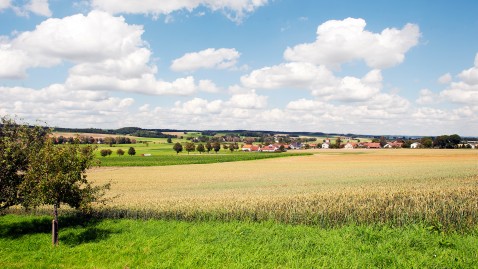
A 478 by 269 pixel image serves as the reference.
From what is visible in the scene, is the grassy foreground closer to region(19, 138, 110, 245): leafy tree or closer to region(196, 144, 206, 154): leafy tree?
region(19, 138, 110, 245): leafy tree

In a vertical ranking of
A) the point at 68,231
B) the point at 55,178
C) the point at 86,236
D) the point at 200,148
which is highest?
the point at 55,178

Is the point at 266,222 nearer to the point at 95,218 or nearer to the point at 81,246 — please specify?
the point at 81,246

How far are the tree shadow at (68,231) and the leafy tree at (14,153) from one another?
1861 mm

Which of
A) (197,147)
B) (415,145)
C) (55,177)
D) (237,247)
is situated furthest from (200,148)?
(237,247)

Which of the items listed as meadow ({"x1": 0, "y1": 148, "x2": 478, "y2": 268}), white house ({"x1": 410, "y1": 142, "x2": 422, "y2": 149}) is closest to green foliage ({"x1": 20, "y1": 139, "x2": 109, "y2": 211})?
meadow ({"x1": 0, "y1": 148, "x2": 478, "y2": 268})

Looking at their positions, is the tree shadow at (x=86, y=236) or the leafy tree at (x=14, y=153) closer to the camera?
the tree shadow at (x=86, y=236)

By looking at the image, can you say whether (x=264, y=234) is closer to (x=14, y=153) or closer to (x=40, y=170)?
(x=40, y=170)

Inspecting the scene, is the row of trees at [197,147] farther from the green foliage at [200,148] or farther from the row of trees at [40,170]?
the row of trees at [40,170]

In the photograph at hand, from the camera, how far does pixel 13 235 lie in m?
20.2

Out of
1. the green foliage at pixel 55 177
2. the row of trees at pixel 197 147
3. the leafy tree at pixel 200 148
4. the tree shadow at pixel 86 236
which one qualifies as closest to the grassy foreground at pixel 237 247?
the tree shadow at pixel 86 236

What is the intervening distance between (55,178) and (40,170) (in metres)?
1.53

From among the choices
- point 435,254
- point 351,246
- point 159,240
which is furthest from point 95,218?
point 435,254

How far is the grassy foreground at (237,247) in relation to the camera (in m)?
13.9

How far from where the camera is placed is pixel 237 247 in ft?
52.7
